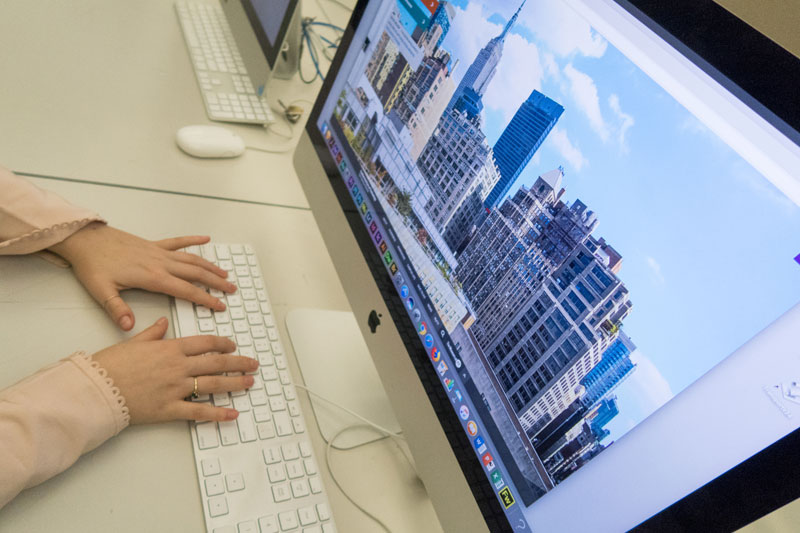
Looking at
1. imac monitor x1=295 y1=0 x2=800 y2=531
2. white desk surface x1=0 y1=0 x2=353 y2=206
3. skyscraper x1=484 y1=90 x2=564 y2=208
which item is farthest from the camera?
white desk surface x1=0 y1=0 x2=353 y2=206

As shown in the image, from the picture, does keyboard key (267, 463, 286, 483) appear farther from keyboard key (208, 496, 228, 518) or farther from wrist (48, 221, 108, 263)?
wrist (48, 221, 108, 263)

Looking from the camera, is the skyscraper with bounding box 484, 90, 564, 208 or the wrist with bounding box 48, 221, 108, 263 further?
the wrist with bounding box 48, 221, 108, 263

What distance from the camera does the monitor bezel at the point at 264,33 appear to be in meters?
0.86

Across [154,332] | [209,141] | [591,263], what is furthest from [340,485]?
[209,141]

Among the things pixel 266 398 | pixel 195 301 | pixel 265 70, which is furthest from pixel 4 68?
pixel 266 398

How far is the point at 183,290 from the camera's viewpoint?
564 millimetres

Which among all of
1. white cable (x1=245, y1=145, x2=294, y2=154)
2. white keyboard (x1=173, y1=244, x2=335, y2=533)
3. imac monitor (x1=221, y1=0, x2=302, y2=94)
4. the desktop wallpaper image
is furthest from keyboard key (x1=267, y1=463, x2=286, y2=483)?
imac monitor (x1=221, y1=0, x2=302, y2=94)

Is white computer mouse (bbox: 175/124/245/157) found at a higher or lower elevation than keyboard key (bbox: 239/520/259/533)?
higher

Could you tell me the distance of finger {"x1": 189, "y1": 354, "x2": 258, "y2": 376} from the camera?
0.51m

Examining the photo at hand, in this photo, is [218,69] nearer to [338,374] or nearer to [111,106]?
[111,106]

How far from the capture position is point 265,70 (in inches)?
36.9

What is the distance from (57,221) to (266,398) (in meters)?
0.30

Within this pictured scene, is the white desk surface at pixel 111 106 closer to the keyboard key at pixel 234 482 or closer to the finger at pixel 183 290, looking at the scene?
the finger at pixel 183 290

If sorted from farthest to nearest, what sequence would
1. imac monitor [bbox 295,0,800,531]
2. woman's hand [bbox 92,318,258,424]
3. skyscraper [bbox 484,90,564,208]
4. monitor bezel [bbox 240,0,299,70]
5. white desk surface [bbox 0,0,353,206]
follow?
monitor bezel [bbox 240,0,299,70]
white desk surface [bbox 0,0,353,206]
woman's hand [bbox 92,318,258,424]
skyscraper [bbox 484,90,564,208]
imac monitor [bbox 295,0,800,531]
